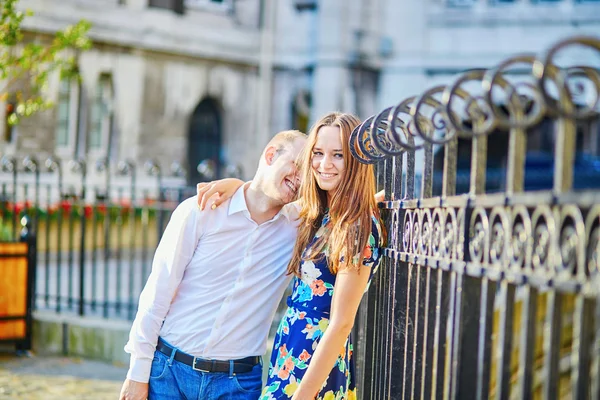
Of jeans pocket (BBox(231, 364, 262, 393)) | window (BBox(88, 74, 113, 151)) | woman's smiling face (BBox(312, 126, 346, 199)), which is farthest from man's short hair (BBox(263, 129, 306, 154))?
window (BBox(88, 74, 113, 151))

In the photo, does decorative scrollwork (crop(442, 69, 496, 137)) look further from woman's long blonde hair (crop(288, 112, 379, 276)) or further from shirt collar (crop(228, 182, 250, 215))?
shirt collar (crop(228, 182, 250, 215))

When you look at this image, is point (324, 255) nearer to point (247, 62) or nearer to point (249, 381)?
point (249, 381)

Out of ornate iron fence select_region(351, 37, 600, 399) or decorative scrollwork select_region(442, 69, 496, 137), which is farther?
decorative scrollwork select_region(442, 69, 496, 137)

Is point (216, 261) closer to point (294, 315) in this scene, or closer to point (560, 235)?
point (294, 315)

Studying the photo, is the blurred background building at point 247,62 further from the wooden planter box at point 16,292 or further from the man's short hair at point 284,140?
the man's short hair at point 284,140

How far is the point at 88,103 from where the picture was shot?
16.2 metres

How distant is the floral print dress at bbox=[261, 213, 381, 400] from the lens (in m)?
2.97

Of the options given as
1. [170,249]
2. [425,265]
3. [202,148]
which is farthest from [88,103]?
[425,265]

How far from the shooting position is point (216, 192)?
3268mm

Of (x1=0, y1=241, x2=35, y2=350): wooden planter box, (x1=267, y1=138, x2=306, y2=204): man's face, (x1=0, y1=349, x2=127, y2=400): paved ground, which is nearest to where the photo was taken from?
(x1=267, y1=138, x2=306, y2=204): man's face

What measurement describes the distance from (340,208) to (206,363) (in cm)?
81

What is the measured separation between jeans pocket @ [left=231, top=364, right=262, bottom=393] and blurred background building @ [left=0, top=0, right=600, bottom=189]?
496 inches

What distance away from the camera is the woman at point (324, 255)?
2.84 meters

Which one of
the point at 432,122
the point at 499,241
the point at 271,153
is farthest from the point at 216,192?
the point at 499,241
